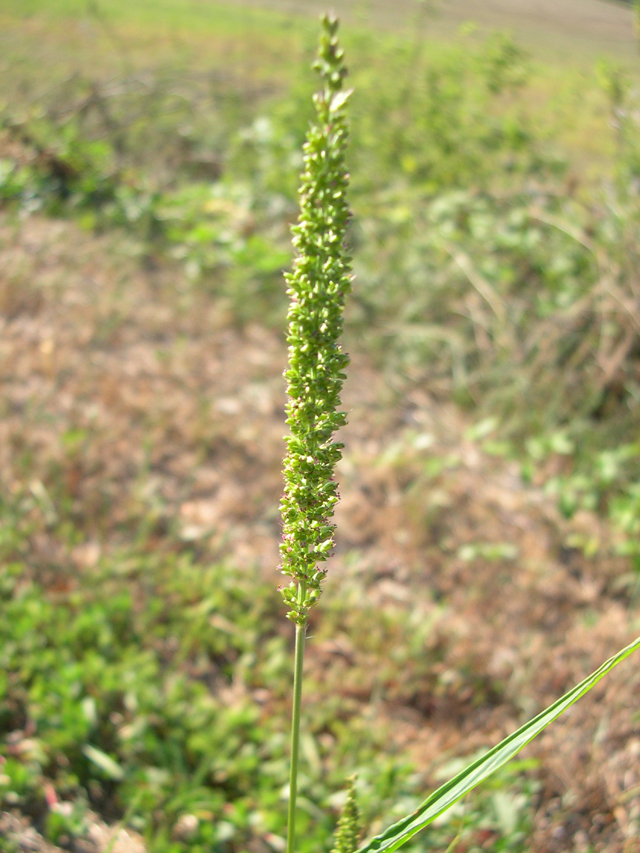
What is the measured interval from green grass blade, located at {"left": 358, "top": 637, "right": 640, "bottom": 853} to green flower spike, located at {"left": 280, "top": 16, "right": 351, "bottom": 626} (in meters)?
0.32

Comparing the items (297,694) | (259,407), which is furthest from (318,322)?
(259,407)

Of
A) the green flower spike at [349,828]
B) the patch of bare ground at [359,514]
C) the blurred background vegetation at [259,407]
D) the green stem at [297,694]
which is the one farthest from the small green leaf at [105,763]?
the green stem at [297,694]

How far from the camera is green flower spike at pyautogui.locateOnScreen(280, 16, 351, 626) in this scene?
842 millimetres

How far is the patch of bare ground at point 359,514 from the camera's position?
2484 millimetres

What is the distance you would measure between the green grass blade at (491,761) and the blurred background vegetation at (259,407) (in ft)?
3.82

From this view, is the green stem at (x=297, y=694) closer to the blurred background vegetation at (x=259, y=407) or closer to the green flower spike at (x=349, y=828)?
the green flower spike at (x=349, y=828)

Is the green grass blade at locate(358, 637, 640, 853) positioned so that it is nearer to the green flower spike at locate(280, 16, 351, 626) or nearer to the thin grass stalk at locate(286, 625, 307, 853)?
the thin grass stalk at locate(286, 625, 307, 853)

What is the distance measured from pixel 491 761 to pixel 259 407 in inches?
129

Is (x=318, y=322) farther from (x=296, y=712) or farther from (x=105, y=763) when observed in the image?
(x=105, y=763)

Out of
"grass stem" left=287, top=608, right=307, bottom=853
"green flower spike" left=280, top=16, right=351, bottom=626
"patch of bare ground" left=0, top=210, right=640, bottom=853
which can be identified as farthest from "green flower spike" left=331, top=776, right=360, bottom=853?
"patch of bare ground" left=0, top=210, right=640, bottom=853

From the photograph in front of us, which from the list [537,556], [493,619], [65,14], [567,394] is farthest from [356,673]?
[65,14]

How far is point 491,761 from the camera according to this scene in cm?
97

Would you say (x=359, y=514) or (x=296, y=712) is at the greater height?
(x=296, y=712)

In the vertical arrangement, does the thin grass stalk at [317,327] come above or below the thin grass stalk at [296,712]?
above
